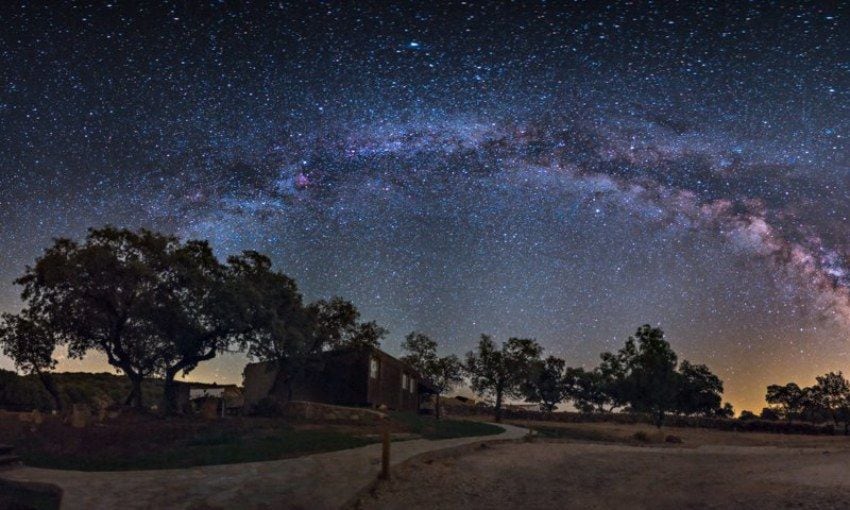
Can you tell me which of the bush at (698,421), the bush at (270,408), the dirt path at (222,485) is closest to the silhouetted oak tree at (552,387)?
the bush at (698,421)

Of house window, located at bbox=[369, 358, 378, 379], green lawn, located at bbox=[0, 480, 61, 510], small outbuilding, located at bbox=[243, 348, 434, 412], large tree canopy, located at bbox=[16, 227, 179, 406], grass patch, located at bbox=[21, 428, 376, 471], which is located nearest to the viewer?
green lawn, located at bbox=[0, 480, 61, 510]

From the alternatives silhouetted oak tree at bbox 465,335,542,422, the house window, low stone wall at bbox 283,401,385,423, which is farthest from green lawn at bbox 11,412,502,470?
silhouetted oak tree at bbox 465,335,542,422

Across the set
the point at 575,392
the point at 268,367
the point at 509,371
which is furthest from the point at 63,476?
the point at 575,392

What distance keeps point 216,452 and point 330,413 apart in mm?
13224

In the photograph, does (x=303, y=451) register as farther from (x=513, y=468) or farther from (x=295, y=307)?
(x=295, y=307)

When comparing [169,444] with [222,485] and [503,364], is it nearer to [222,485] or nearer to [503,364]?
[222,485]

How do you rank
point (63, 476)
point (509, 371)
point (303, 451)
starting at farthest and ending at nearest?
point (509, 371)
point (303, 451)
point (63, 476)

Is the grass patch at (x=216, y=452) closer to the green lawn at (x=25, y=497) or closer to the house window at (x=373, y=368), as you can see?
the green lawn at (x=25, y=497)

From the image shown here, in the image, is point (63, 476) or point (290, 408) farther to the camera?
point (290, 408)

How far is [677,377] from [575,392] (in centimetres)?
3807

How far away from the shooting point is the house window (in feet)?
127

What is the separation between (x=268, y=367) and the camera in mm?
34562

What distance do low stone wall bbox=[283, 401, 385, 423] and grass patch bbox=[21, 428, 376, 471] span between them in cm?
733

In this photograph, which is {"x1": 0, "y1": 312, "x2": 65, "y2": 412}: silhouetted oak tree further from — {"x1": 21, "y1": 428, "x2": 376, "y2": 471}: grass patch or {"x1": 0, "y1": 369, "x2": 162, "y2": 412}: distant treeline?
{"x1": 21, "y1": 428, "x2": 376, "y2": 471}: grass patch
